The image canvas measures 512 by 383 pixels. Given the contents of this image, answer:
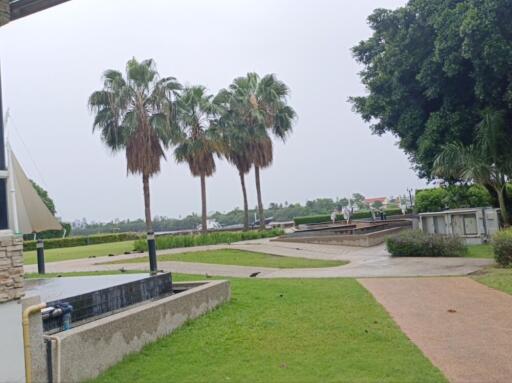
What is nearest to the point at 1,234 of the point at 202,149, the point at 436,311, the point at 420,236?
the point at 436,311

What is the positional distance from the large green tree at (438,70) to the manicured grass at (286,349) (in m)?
10.6

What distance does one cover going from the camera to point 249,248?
19.6 m

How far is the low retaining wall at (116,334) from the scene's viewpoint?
433 cm

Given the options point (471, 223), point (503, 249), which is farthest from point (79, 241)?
point (503, 249)

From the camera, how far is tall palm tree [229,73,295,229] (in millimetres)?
30938

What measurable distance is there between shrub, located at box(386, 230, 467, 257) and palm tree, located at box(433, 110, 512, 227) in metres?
2.89

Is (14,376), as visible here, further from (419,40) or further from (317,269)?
(419,40)

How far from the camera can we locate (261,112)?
103 ft

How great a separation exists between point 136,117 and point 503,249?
19.9 meters

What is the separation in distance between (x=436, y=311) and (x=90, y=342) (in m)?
5.13

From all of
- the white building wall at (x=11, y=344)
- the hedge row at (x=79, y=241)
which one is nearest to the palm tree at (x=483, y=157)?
the white building wall at (x=11, y=344)

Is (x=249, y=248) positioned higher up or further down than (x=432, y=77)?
further down

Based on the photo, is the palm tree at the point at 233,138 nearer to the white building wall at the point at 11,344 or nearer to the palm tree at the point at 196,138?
the palm tree at the point at 196,138

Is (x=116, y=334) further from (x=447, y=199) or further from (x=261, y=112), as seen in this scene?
(x=447, y=199)
